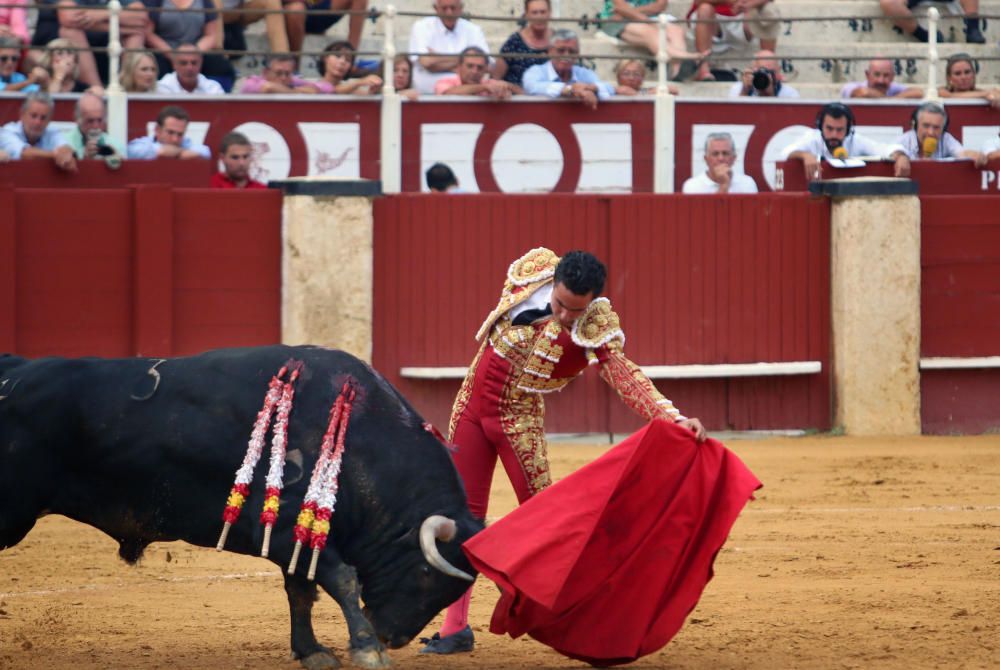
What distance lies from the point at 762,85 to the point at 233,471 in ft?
22.0

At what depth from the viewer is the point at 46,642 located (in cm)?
492

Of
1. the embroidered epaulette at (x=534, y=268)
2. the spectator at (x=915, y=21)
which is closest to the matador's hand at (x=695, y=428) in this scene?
the embroidered epaulette at (x=534, y=268)

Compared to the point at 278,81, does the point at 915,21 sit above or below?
above

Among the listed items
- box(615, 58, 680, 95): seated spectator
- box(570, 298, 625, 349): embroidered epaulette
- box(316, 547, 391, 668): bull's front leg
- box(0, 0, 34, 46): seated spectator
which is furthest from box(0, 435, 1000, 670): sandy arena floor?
box(615, 58, 680, 95): seated spectator

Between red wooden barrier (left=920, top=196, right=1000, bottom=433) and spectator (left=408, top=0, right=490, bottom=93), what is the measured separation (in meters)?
2.80

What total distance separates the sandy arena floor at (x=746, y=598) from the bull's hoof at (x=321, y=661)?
0.09m

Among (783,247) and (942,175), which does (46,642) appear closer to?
(783,247)

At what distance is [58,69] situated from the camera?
9109 mm

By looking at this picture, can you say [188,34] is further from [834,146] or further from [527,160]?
[834,146]

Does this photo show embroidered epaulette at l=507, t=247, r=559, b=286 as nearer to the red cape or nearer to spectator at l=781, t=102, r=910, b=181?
the red cape

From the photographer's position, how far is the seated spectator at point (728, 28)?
36.4ft

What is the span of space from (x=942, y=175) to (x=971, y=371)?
3.67ft

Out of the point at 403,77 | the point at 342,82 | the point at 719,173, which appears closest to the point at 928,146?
the point at 719,173

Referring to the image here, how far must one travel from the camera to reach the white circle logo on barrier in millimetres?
10086
